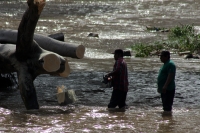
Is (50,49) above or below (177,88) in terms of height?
above

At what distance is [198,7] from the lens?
3175cm

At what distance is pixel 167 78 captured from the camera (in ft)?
32.0

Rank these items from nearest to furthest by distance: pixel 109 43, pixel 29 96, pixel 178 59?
pixel 29 96
pixel 178 59
pixel 109 43

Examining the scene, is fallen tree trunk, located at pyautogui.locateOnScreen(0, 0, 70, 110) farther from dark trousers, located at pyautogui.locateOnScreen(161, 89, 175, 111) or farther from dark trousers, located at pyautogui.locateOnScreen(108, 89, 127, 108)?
dark trousers, located at pyautogui.locateOnScreen(161, 89, 175, 111)

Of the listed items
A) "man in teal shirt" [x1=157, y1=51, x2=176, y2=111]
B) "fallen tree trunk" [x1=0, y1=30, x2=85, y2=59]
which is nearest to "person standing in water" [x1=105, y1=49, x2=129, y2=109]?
"man in teal shirt" [x1=157, y1=51, x2=176, y2=111]

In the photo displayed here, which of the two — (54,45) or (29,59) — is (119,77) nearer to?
(29,59)

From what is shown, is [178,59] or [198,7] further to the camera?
[198,7]

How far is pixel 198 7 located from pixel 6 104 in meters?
22.5

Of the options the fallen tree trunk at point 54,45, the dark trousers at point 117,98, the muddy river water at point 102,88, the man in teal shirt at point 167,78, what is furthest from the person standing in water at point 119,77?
the fallen tree trunk at point 54,45

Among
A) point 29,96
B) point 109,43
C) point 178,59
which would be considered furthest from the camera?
point 109,43

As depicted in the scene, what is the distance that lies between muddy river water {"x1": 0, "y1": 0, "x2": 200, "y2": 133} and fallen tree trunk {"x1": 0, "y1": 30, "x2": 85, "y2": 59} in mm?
985

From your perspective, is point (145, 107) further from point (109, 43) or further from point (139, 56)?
point (109, 43)

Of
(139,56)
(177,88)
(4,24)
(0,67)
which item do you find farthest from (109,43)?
(0,67)

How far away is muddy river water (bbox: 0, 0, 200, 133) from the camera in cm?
901
